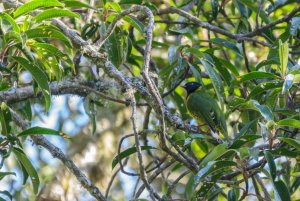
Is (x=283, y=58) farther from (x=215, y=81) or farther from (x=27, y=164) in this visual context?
(x=27, y=164)

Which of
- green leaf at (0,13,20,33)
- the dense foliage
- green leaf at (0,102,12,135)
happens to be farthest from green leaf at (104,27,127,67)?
green leaf at (0,13,20,33)

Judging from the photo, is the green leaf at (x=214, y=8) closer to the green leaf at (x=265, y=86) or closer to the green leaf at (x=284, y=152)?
the green leaf at (x=265, y=86)

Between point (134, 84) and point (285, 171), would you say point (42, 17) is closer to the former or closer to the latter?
point (134, 84)

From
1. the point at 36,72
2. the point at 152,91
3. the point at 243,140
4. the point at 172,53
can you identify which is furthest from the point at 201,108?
the point at 152,91

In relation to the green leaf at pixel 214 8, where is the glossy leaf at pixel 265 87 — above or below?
below

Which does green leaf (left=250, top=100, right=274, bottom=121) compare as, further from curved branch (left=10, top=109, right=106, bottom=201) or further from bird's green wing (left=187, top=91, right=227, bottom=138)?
bird's green wing (left=187, top=91, right=227, bottom=138)

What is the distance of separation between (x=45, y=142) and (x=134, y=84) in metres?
0.48

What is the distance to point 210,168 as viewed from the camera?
8.38ft

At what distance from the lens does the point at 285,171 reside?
146 inches

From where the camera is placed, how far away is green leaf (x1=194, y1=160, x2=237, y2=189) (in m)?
2.51

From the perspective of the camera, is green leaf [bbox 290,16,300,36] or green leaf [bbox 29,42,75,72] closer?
green leaf [bbox 29,42,75,72]

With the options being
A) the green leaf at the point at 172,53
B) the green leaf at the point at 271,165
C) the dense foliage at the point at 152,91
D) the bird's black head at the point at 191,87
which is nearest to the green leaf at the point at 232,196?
the dense foliage at the point at 152,91

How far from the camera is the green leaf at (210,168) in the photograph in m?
2.51

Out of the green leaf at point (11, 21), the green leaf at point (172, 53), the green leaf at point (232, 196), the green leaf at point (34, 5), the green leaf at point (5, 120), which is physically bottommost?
the green leaf at point (232, 196)
